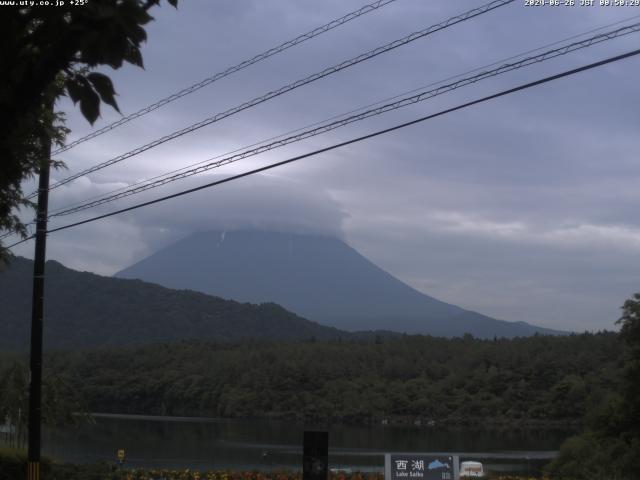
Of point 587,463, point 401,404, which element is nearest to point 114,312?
point 401,404

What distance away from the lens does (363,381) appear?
74.7 meters

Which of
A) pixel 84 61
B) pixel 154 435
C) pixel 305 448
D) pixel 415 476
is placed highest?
pixel 84 61

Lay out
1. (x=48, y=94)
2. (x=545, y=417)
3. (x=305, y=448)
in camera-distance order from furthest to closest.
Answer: (x=545, y=417), (x=305, y=448), (x=48, y=94)

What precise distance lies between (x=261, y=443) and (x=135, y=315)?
11109cm

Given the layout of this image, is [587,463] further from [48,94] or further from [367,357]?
[367,357]

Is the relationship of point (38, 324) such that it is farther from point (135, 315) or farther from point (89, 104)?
point (135, 315)

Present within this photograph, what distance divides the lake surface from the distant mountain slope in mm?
68690

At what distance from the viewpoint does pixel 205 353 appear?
8856 centimetres

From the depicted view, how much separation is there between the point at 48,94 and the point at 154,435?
162 feet

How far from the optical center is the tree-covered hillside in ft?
214

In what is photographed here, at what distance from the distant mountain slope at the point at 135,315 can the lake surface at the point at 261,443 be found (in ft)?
225
